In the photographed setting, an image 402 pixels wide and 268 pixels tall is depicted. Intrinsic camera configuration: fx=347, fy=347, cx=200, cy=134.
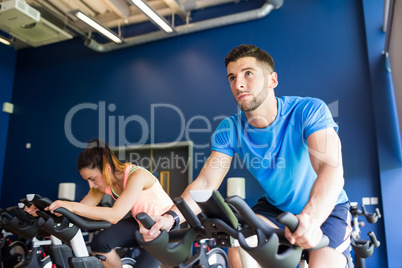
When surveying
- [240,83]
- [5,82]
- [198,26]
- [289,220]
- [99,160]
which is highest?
[198,26]

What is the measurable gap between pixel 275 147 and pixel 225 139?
0.88ft

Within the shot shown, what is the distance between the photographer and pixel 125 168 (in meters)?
2.30

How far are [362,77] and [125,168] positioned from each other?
4193 mm

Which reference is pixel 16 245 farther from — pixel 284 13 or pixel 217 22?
pixel 284 13

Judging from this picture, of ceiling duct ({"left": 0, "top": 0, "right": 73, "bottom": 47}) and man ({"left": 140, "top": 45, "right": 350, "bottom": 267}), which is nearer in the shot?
man ({"left": 140, "top": 45, "right": 350, "bottom": 267})

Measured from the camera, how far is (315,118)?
1337 millimetres

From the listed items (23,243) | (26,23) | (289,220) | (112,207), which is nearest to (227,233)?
(289,220)

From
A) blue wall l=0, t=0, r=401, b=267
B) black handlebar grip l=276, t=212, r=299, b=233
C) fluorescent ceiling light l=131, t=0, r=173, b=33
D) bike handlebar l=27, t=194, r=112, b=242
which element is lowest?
bike handlebar l=27, t=194, r=112, b=242

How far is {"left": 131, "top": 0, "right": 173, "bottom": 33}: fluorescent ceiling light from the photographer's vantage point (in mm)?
5078

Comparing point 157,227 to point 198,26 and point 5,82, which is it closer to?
point 198,26

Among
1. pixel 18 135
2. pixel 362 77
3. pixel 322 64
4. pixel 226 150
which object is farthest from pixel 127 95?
pixel 226 150

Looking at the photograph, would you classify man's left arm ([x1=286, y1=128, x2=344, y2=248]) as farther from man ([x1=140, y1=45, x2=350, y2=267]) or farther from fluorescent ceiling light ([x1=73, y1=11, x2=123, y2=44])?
fluorescent ceiling light ([x1=73, y1=11, x2=123, y2=44])

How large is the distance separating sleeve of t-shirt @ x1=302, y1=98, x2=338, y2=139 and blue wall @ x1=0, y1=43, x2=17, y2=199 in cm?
791

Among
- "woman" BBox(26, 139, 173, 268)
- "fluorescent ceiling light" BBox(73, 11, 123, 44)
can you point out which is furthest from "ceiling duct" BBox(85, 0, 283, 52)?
"woman" BBox(26, 139, 173, 268)
